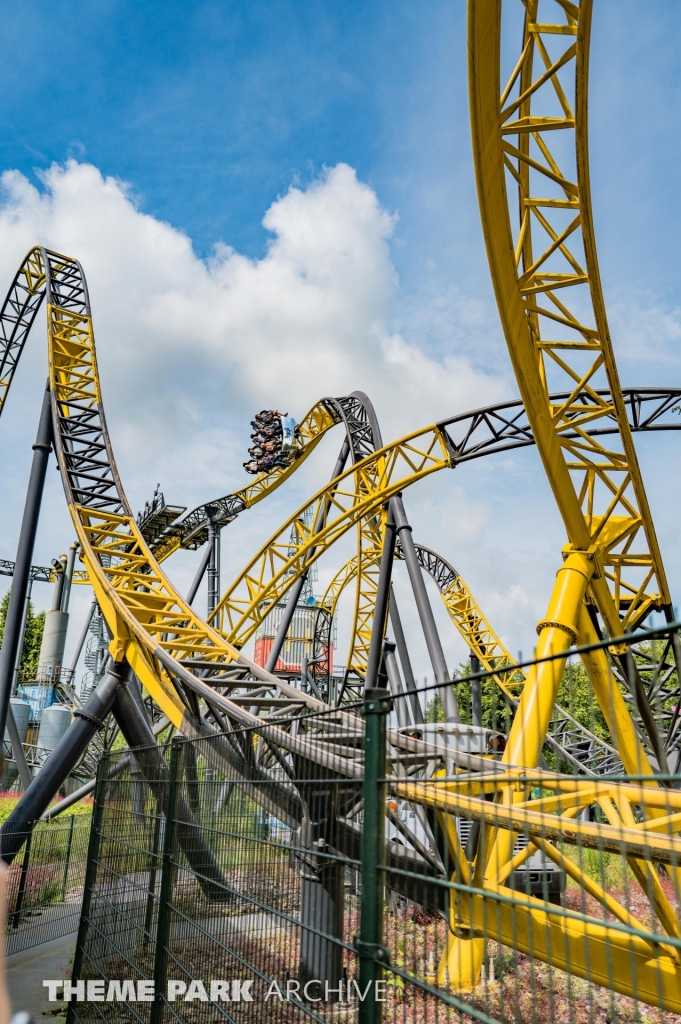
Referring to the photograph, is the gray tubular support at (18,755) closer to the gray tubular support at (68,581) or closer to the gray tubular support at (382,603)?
the gray tubular support at (382,603)

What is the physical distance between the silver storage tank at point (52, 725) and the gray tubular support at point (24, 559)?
13774 millimetres

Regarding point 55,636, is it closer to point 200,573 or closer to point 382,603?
point 200,573

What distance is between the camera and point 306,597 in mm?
32469

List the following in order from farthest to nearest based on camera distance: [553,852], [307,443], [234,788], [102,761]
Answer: [307,443]
[102,761]
[553,852]
[234,788]

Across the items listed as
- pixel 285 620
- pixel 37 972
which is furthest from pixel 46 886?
pixel 285 620

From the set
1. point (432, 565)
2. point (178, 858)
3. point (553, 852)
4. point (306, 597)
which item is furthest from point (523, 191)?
point (306, 597)

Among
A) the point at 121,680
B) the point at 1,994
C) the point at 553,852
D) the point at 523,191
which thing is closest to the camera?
the point at 1,994

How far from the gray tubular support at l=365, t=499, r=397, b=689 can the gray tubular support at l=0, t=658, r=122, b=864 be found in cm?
439

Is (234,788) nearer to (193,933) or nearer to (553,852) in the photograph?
(193,933)

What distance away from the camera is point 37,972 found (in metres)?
6.84

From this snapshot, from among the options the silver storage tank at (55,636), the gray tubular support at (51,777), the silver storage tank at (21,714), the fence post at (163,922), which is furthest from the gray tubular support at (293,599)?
the silver storage tank at (55,636)

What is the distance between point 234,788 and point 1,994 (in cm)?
302

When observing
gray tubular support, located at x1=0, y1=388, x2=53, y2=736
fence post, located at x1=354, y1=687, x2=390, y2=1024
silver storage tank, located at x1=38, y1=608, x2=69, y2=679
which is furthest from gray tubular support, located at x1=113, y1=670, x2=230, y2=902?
silver storage tank, located at x1=38, y1=608, x2=69, y2=679

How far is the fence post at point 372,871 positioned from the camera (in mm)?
2178
